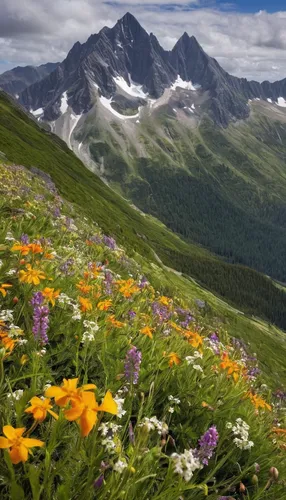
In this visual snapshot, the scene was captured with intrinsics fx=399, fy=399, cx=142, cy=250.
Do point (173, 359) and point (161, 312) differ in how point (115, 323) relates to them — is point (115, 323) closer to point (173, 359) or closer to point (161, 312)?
point (173, 359)

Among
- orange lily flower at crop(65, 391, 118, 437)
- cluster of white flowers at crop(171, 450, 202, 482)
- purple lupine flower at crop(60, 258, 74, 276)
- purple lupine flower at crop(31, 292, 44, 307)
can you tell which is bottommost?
purple lupine flower at crop(60, 258, 74, 276)

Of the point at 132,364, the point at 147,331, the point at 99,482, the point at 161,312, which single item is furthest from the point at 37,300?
the point at 161,312

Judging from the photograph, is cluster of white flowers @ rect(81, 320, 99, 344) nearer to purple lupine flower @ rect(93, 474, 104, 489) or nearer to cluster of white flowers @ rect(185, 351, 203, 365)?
cluster of white flowers @ rect(185, 351, 203, 365)

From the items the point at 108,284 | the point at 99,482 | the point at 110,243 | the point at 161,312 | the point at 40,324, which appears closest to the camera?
the point at 99,482

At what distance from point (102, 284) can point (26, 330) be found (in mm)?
2561

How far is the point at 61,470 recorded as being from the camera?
8.73ft

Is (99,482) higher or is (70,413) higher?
(70,413)

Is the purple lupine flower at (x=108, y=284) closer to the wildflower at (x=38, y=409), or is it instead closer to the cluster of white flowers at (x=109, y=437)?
the cluster of white flowers at (x=109, y=437)

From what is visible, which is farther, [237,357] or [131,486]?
[237,357]

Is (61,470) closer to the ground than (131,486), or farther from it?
closer to the ground

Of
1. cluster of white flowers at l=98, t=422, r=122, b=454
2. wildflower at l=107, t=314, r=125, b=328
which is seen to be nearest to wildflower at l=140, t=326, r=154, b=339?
wildflower at l=107, t=314, r=125, b=328

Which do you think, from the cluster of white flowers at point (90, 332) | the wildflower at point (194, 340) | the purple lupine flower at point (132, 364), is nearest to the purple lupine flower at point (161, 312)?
the wildflower at point (194, 340)

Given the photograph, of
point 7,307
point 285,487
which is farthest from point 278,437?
point 7,307

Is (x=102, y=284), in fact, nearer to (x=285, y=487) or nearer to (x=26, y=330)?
(x=26, y=330)
